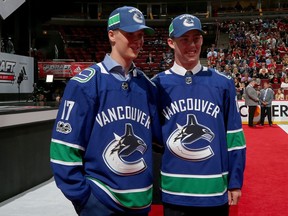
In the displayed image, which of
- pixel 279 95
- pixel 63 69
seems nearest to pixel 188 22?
pixel 279 95

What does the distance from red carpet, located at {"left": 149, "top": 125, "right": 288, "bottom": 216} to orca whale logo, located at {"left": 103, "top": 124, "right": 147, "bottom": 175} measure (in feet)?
2.94

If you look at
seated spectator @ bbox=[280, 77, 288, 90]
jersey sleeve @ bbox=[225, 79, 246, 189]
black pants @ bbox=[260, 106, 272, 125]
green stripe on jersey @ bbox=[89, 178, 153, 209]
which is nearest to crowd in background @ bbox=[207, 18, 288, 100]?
seated spectator @ bbox=[280, 77, 288, 90]

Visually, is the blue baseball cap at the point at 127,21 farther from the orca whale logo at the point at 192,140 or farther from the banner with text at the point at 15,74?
the banner with text at the point at 15,74

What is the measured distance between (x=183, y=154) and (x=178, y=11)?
31497 millimetres

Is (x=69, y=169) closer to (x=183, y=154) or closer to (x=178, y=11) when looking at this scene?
(x=183, y=154)

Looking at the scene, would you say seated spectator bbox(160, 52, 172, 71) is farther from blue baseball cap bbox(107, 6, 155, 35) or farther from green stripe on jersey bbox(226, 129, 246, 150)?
blue baseball cap bbox(107, 6, 155, 35)

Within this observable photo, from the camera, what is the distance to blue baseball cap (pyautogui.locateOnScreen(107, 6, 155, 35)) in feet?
5.87

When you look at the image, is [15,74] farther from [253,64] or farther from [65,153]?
[253,64]

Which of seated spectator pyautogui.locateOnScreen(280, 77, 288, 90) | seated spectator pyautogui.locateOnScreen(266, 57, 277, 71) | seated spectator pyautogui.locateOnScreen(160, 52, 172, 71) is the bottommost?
seated spectator pyautogui.locateOnScreen(280, 77, 288, 90)

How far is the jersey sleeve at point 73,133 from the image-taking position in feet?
5.55

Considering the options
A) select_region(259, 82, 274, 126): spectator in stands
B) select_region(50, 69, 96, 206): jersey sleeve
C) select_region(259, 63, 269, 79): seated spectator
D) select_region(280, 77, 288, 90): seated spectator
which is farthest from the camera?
select_region(259, 63, 269, 79): seated spectator

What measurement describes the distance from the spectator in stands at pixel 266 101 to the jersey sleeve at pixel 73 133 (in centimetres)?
1218

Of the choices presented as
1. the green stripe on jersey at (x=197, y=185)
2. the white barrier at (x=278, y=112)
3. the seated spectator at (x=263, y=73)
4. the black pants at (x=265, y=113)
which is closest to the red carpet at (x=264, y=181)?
the green stripe on jersey at (x=197, y=185)

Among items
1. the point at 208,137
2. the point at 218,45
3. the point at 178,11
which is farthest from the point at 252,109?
the point at 178,11
